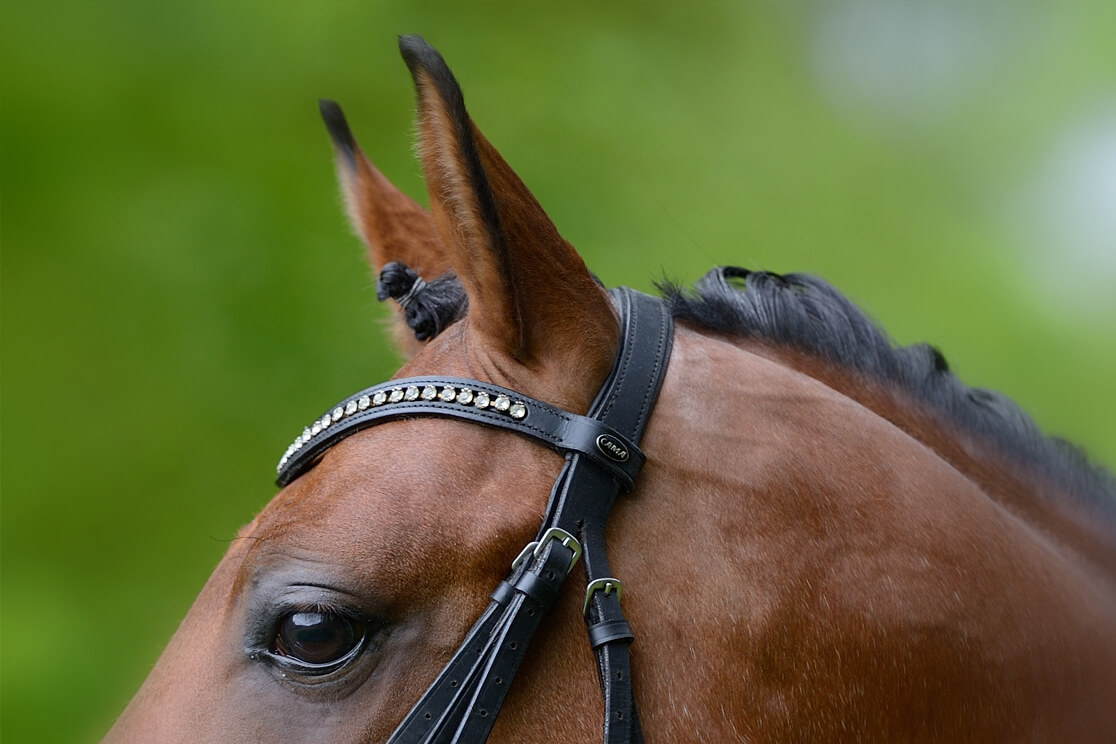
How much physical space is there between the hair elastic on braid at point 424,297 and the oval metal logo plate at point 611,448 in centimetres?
31

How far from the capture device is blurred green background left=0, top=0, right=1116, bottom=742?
3.23 metres

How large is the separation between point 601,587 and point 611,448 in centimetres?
14

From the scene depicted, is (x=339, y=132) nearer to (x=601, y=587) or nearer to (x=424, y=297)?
(x=424, y=297)

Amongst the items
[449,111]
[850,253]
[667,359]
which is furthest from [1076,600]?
[850,253]

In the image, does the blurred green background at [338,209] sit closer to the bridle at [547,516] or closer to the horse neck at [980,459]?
the horse neck at [980,459]

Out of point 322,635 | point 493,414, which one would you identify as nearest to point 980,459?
point 493,414

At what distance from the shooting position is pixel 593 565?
3.05 ft

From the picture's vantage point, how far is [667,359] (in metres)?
1.07

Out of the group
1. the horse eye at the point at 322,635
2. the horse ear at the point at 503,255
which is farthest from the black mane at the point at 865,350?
the horse eye at the point at 322,635

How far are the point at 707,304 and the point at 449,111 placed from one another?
1.59ft

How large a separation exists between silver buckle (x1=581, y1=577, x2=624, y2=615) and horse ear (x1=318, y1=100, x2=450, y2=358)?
631 millimetres

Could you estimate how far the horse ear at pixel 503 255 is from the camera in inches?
36.3

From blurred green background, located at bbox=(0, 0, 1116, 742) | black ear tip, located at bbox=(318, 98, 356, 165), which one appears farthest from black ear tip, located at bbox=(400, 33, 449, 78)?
blurred green background, located at bbox=(0, 0, 1116, 742)

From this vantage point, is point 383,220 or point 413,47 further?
point 383,220
